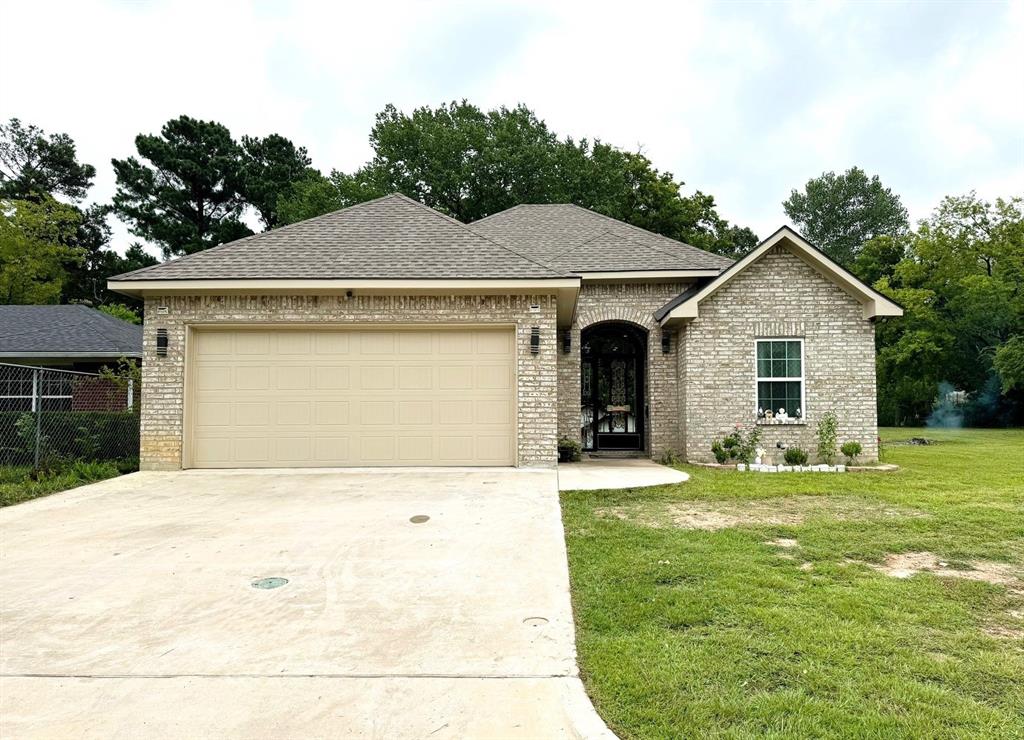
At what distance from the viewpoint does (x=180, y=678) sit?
302cm

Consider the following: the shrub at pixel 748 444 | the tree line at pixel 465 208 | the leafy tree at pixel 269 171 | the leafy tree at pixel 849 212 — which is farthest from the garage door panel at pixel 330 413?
the leafy tree at pixel 849 212

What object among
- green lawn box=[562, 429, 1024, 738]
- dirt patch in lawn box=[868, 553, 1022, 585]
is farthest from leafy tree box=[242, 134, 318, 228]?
dirt patch in lawn box=[868, 553, 1022, 585]

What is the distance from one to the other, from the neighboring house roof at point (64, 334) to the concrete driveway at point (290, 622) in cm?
946

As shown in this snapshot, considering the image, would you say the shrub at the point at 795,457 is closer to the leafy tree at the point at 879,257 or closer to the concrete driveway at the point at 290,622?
the concrete driveway at the point at 290,622

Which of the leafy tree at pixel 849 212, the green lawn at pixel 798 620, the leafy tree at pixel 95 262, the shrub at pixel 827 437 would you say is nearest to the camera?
the green lawn at pixel 798 620

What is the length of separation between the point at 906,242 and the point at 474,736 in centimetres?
3996

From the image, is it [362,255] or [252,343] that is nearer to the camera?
[252,343]

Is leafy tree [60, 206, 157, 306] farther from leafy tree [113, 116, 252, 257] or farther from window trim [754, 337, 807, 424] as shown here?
window trim [754, 337, 807, 424]

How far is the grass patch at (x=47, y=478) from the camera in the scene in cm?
776

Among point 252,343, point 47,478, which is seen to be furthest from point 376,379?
point 47,478

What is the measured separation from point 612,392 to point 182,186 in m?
30.5

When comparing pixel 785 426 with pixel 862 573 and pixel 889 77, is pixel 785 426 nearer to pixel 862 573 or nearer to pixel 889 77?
pixel 862 573

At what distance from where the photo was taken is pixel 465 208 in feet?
93.3

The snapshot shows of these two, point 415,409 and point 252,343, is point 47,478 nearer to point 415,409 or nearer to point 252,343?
point 252,343
